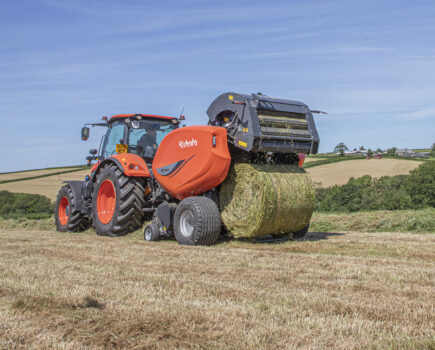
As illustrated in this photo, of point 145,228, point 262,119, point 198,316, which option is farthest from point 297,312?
point 145,228

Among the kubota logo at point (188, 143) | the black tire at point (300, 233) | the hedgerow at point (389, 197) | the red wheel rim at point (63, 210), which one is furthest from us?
the hedgerow at point (389, 197)

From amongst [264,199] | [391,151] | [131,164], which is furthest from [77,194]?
[391,151]

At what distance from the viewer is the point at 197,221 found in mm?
7457

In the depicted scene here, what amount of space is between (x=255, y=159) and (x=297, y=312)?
473cm

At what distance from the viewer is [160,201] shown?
9.23m

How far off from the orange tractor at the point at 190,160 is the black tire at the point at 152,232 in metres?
0.02

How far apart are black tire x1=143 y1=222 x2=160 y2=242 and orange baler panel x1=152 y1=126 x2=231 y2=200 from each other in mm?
656

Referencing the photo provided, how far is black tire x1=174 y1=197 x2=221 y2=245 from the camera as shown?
24.4 ft

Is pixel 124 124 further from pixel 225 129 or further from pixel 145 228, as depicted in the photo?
pixel 225 129

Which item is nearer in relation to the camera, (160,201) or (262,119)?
(262,119)

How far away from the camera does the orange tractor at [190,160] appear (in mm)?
7453

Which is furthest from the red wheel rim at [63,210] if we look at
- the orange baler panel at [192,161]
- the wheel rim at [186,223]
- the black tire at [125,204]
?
the wheel rim at [186,223]

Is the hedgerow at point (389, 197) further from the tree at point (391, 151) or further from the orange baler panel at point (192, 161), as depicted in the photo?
the tree at point (391, 151)

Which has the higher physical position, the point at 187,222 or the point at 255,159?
the point at 255,159
